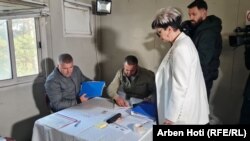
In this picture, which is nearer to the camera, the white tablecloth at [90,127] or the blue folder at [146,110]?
the white tablecloth at [90,127]

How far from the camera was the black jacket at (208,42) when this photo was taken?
1662 mm

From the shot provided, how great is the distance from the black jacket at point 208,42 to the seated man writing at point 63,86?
43.8 inches

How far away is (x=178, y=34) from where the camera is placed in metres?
1.31

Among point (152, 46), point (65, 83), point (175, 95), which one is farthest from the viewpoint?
point (152, 46)

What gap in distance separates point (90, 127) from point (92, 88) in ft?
2.37

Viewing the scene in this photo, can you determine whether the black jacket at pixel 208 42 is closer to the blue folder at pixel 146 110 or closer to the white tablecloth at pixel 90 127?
the blue folder at pixel 146 110

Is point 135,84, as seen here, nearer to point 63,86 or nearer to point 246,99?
point 63,86

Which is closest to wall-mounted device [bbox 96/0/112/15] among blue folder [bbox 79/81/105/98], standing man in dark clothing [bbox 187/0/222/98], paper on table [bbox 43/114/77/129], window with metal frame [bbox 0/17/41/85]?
window with metal frame [bbox 0/17/41/85]

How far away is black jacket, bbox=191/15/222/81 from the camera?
166 centimetres

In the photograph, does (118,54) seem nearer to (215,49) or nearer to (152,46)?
(152,46)

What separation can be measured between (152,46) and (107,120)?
1.57 m

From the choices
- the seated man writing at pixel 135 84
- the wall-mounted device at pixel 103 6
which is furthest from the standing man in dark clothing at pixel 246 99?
the wall-mounted device at pixel 103 6

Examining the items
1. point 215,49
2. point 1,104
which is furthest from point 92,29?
point 215,49

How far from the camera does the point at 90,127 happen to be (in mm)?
1294
